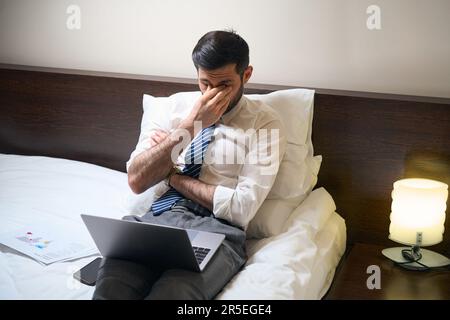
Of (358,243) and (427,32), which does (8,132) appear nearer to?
(358,243)

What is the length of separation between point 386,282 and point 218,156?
0.66 m

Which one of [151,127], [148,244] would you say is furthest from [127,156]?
[148,244]

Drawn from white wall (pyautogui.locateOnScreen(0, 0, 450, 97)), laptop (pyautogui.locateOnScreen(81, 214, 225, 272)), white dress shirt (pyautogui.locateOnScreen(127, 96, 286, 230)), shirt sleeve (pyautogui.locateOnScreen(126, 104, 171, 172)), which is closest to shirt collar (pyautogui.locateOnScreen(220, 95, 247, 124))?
white dress shirt (pyautogui.locateOnScreen(127, 96, 286, 230))

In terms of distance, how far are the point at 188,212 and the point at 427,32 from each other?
3.34 feet

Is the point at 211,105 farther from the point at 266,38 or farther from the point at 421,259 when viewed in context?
the point at 421,259

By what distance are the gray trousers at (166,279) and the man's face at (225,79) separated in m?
0.50

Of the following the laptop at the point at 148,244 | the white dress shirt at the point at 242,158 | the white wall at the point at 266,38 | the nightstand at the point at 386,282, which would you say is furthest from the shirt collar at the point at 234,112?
the nightstand at the point at 386,282

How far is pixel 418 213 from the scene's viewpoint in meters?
1.95

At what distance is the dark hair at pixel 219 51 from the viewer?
77.5 inches

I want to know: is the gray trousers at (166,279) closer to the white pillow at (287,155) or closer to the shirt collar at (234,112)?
the white pillow at (287,155)

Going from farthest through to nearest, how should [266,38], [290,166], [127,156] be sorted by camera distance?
[127,156]
[266,38]
[290,166]

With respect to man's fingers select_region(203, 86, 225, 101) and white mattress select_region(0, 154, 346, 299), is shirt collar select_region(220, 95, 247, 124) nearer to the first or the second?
man's fingers select_region(203, 86, 225, 101)

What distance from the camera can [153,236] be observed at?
5.31 feet

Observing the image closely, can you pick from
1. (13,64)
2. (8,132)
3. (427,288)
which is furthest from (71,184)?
(427,288)
